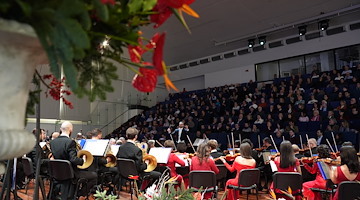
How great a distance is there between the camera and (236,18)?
12.7 metres

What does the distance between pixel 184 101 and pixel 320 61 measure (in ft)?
21.8

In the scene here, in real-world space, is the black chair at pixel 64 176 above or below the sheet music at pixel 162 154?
below

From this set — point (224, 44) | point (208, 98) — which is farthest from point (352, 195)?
point (224, 44)

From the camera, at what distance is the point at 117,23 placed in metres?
0.66

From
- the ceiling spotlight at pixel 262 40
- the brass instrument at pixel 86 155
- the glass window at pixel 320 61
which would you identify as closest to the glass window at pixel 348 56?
the glass window at pixel 320 61

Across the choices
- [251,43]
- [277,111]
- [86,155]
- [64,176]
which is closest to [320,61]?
[251,43]

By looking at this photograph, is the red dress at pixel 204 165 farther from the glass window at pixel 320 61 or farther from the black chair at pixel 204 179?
the glass window at pixel 320 61

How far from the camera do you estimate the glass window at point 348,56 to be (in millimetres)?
12972

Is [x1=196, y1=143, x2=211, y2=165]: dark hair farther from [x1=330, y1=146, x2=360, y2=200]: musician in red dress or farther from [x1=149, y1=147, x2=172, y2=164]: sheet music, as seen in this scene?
[x1=330, y1=146, x2=360, y2=200]: musician in red dress

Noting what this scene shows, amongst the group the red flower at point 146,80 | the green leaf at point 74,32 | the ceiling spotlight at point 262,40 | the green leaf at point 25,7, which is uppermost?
the ceiling spotlight at point 262,40

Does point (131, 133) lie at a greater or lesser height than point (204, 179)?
greater

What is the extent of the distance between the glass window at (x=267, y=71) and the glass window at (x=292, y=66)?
11.6 inches

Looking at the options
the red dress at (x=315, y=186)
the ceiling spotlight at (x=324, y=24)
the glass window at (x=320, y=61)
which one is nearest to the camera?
the red dress at (x=315, y=186)

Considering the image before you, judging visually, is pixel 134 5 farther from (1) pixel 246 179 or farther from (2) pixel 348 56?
(2) pixel 348 56
